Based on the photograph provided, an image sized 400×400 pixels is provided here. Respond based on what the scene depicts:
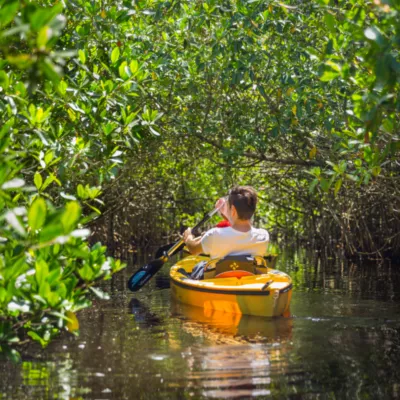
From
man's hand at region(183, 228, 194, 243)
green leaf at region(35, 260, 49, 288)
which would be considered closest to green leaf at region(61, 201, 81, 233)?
green leaf at region(35, 260, 49, 288)

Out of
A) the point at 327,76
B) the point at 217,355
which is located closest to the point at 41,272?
the point at 327,76

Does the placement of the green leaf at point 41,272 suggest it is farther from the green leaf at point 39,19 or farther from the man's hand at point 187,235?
the man's hand at point 187,235

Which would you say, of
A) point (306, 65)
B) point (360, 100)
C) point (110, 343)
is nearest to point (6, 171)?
point (360, 100)

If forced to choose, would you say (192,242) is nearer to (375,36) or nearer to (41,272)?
(41,272)

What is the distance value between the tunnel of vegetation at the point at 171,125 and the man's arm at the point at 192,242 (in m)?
1.13

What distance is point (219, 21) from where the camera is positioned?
9.12m

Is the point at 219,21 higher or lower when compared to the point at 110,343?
higher

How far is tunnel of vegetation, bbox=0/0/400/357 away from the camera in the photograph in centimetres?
351

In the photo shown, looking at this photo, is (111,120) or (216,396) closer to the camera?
(216,396)

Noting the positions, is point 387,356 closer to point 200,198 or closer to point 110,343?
point 110,343

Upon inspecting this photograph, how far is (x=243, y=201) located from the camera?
727 cm

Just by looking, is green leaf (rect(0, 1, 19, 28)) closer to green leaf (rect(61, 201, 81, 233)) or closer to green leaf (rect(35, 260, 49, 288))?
green leaf (rect(61, 201, 81, 233))

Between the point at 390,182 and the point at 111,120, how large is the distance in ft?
14.4

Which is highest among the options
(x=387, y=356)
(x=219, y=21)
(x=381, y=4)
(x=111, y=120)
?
(x=219, y=21)
